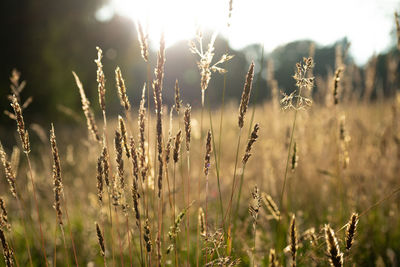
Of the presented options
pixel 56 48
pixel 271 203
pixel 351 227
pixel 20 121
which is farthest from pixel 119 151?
pixel 56 48

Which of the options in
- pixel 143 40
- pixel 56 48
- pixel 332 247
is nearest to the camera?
pixel 332 247

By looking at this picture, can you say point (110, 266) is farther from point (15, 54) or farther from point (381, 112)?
point (15, 54)

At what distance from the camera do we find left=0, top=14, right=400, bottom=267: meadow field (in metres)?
1.14

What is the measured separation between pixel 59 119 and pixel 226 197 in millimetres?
14743

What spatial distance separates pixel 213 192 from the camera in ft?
11.9

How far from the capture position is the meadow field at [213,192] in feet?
3.73

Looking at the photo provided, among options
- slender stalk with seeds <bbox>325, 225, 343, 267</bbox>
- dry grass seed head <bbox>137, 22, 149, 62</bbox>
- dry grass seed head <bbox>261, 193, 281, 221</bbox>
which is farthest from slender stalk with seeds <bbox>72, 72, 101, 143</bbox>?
slender stalk with seeds <bbox>325, 225, 343, 267</bbox>

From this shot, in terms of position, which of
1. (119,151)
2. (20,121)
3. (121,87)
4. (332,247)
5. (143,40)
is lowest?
(332,247)

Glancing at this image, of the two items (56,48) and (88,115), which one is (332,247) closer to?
(88,115)

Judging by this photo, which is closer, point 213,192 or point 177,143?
point 177,143

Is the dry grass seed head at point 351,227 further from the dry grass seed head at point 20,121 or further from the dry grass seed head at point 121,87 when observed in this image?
the dry grass seed head at point 20,121

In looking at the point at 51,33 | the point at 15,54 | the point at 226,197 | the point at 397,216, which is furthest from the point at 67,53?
the point at 397,216

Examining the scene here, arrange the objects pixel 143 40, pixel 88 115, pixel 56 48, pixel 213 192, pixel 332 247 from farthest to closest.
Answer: pixel 56 48 → pixel 213 192 → pixel 88 115 → pixel 143 40 → pixel 332 247

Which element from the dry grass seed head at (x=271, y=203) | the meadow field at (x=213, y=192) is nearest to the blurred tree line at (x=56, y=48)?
the meadow field at (x=213, y=192)
